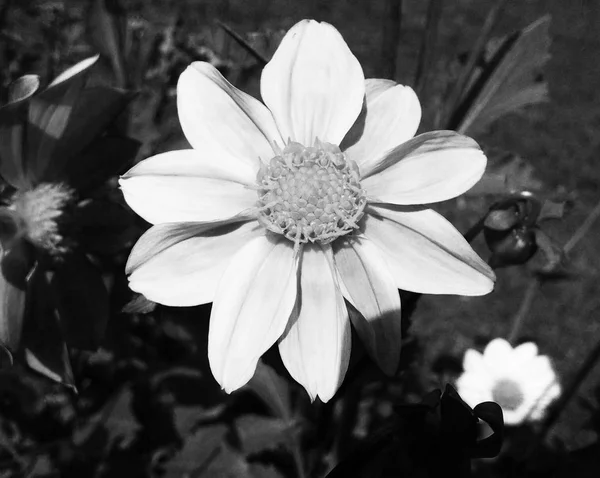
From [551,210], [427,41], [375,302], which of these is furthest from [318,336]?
[427,41]

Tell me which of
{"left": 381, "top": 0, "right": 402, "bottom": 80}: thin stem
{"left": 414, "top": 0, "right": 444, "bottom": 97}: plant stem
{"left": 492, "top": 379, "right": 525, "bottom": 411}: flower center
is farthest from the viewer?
{"left": 492, "top": 379, "right": 525, "bottom": 411}: flower center

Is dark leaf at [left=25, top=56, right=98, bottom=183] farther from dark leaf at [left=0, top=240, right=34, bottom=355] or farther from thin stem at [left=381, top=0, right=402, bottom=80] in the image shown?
thin stem at [left=381, top=0, right=402, bottom=80]

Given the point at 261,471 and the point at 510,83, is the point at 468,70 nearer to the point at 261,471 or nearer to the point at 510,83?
the point at 510,83

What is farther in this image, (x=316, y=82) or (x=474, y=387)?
(x=474, y=387)

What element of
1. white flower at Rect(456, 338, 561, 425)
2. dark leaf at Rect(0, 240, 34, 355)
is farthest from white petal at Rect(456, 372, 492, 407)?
dark leaf at Rect(0, 240, 34, 355)

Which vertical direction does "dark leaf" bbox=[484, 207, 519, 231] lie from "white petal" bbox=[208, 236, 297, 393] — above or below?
above

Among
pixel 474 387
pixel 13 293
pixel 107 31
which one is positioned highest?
pixel 107 31

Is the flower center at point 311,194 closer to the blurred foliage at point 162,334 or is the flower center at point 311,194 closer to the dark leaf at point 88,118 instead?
the blurred foliage at point 162,334

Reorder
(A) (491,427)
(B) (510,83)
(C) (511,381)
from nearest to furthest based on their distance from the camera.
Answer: (A) (491,427), (B) (510,83), (C) (511,381)
